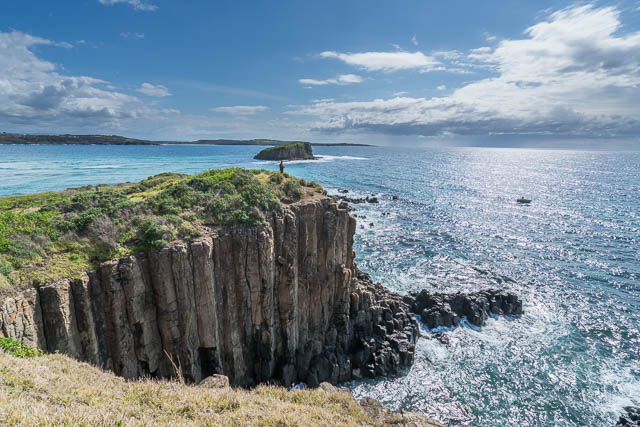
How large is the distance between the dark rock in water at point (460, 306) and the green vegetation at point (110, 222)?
21486 millimetres

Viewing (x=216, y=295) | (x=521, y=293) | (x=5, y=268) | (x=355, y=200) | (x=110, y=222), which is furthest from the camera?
(x=355, y=200)

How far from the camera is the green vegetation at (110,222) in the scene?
1518 cm

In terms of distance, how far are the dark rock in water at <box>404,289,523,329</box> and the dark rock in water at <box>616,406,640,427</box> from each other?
40.9 feet

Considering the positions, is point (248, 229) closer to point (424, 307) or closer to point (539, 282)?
point (424, 307)

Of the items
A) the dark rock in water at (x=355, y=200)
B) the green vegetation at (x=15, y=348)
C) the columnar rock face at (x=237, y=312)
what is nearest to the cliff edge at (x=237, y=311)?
the columnar rock face at (x=237, y=312)

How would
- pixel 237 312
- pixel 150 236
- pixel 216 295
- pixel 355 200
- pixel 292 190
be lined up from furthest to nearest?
pixel 355 200, pixel 292 190, pixel 237 312, pixel 216 295, pixel 150 236

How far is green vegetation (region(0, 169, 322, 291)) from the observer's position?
15.2 metres

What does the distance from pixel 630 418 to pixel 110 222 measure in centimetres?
3969

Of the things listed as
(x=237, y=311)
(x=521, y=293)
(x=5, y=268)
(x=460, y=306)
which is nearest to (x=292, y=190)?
(x=237, y=311)

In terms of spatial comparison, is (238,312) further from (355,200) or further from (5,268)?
(355,200)

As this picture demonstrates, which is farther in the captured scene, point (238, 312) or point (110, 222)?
point (238, 312)

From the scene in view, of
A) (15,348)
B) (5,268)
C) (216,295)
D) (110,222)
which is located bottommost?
(216,295)

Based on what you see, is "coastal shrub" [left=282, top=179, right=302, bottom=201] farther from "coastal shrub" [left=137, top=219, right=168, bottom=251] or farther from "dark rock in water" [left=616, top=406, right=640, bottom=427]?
"dark rock in water" [left=616, top=406, right=640, bottom=427]

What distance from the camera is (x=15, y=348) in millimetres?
12375
